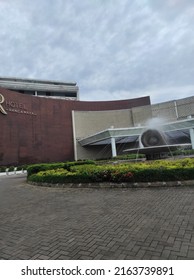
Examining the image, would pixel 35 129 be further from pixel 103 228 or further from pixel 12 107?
pixel 103 228

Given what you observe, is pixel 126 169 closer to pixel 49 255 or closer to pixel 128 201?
pixel 128 201

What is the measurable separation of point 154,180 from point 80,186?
3206mm

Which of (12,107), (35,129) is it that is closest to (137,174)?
(12,107)

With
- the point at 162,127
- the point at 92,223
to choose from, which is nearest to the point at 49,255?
the point at 92,223

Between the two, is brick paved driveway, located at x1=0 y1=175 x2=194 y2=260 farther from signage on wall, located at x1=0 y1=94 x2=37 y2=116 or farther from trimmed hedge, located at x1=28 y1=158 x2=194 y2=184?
signage on wall, located at x1=0 y1=94 x2=37 y2=116

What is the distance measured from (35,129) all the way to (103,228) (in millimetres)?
32760

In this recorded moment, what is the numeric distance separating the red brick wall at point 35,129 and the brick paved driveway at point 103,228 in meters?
26.2

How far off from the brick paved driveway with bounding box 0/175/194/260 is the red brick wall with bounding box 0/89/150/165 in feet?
85.9

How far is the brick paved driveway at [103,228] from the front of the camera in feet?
10.1

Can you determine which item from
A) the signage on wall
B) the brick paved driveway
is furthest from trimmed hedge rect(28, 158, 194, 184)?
the signage on wall

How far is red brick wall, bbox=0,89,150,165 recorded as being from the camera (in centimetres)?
3077

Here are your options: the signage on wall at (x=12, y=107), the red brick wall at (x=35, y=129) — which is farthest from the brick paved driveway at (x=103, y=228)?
the signage on wall at (x=12, y=107)

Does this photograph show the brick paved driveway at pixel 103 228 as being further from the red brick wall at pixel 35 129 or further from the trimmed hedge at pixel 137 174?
the red brick wall at pixel 35 129

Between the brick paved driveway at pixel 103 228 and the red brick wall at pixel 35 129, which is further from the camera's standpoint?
the red brick wall at pixel 35 129
